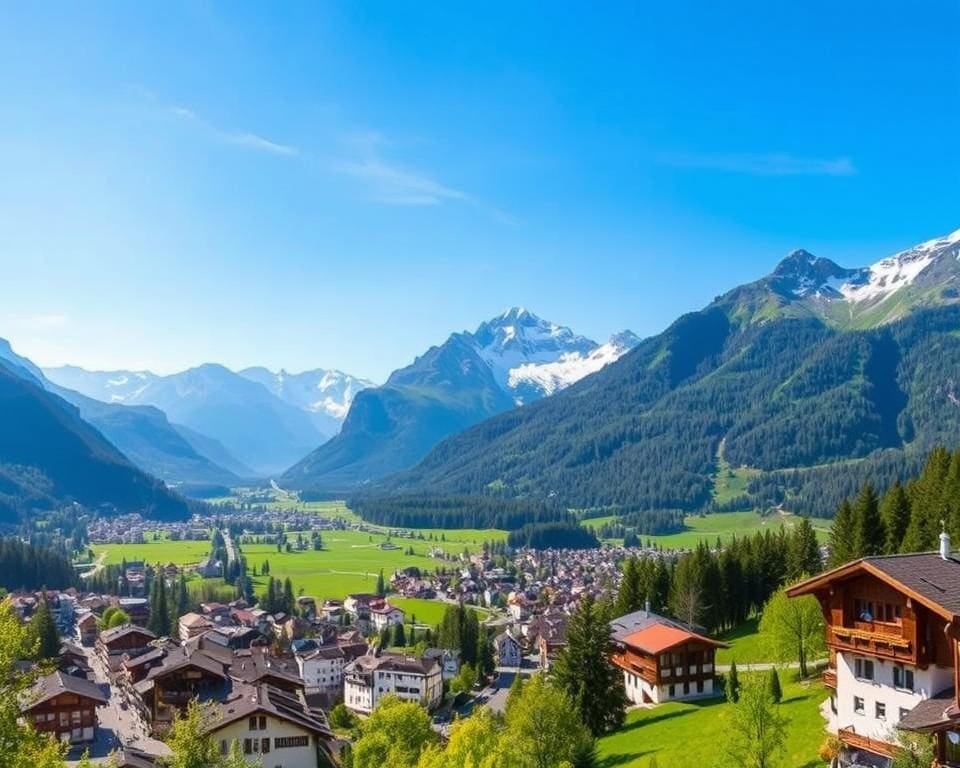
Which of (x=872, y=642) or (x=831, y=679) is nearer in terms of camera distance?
(x=872, y=642)

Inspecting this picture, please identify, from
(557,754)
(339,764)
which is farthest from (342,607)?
(557,754)

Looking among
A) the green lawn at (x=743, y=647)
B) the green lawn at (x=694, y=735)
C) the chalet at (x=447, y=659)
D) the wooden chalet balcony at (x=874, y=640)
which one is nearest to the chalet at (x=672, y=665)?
the green lawn at (x=694, y=735)

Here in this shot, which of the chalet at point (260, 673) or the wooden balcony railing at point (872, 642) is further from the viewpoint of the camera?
the chalet at point (260, 673)

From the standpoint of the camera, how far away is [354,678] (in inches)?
4756

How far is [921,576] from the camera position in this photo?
32.8m

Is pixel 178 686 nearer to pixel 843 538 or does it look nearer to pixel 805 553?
pixel 805 553

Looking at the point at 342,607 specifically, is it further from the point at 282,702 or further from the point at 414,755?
the point at 414,755

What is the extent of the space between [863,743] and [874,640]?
171 inches

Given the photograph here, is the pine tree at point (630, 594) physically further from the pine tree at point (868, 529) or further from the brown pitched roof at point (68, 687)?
the brown pitched roof at point (68, 687)

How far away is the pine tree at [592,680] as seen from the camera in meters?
65.2

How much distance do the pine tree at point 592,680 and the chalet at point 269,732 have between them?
2171cm

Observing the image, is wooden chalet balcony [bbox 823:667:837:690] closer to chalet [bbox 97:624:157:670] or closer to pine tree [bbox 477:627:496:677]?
pine tree [bbox 477:627:496:677]

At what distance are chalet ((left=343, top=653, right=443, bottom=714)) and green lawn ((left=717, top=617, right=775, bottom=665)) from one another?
4004 centimetres

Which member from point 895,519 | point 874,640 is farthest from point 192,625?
point 874,640
